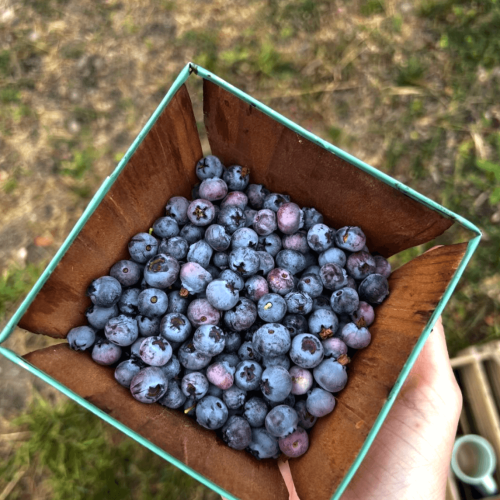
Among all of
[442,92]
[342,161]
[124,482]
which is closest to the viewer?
[342,161]

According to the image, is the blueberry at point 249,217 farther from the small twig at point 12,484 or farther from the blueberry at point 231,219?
the small twig at point 12,484

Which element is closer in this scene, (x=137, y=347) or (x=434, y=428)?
(x=137, y=347)

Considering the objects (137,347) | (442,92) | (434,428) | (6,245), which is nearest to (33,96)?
(6,245)

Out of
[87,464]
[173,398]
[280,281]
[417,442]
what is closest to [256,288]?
[280,281]

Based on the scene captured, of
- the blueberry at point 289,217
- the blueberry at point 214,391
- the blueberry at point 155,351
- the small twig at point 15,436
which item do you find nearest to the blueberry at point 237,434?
the blueberry at point 214,391

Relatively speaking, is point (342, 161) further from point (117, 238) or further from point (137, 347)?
point (137, 347)
